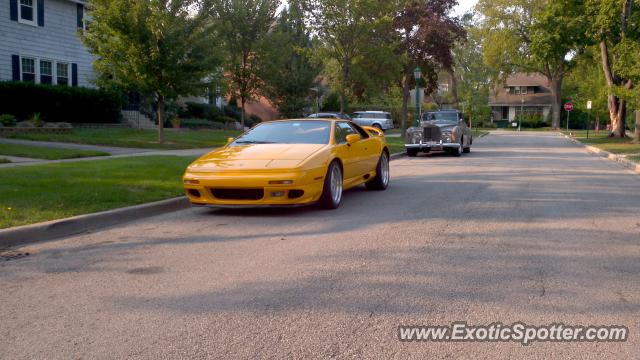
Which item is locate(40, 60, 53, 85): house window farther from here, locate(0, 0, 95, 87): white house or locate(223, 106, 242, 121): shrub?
locate(223, 106, 242, 121): shrub

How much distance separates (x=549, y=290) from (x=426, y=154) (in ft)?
59.4

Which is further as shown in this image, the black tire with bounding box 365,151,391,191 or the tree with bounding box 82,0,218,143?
the tree with bounding box 82,0,218,143

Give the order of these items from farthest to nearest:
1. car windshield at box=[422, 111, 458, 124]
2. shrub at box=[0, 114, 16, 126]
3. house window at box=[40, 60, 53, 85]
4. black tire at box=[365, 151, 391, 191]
Result: house window at box=[40, 60, 53, 85] → shrub at box=[0, 114, 16, 126] → car windshield at box=[422, 111, 458, 124] → black tire at box=[365, 151, 391, 191]

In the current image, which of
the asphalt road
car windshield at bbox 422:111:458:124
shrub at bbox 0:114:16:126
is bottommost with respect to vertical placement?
the asphalt road

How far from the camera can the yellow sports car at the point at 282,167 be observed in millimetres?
8344

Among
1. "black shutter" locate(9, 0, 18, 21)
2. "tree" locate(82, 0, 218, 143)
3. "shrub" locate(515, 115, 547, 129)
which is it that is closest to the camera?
"tree" locate(82, 0, 218, 143)

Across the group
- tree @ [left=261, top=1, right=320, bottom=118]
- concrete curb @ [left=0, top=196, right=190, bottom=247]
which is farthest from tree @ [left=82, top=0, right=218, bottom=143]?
concrete curb @ [left=0, top=196, right=190, bottom=247]

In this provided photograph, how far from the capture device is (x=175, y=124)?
3191 cm

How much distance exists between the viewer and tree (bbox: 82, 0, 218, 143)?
63.3 feet

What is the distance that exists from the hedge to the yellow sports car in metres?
17.5

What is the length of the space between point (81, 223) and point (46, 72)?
22.2 meters

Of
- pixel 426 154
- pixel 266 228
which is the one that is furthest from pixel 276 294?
pixel 426 154

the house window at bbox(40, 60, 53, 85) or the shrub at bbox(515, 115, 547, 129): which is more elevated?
the house window at bbox(40, 60, 53, 85)

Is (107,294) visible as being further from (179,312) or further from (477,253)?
(477,253)
